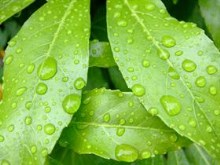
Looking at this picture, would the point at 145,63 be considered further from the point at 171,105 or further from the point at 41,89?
the point at 41,89

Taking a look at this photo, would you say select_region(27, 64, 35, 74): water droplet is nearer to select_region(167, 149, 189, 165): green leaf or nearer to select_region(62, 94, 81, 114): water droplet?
select_region(62, 94, 81, 114): water droplet

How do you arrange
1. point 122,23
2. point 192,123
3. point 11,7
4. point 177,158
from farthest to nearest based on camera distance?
point 177,158 < point 11,7 < point 122,23 < point 192,123

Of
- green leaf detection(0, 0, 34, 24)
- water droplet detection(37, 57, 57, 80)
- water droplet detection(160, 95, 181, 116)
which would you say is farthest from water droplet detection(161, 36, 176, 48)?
green leaf detection(0, 0, 34, 24)

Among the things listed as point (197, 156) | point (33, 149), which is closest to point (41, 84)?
point (33, 149)

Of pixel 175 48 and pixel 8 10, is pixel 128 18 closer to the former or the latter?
pixel 175 48

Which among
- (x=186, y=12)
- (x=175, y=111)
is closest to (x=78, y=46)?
(x=175, y=111)
